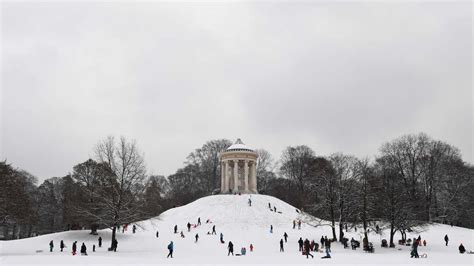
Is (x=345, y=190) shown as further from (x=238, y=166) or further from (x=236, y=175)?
(x=238, y=166)

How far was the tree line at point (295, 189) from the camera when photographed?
35250mm

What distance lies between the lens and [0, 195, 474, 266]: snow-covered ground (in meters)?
24.6

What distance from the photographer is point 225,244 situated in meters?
38.6

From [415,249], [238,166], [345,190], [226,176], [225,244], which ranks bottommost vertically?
[225,244]

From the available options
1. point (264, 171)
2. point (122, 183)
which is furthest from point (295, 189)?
point (122, 183)

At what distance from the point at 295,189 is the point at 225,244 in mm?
44227

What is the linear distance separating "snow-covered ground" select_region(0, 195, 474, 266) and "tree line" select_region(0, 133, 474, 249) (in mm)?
2157

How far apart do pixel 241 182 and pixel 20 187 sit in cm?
4284

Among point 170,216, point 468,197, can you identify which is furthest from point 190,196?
point 468,197

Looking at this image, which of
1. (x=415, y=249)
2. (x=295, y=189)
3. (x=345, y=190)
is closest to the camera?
(x=415, y=249)

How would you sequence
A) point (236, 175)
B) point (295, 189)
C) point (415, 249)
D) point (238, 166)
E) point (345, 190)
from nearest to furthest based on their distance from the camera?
point (415, 249)
point (345, 190)
point (236, 175)
point (238, 166)
point (295, 189)

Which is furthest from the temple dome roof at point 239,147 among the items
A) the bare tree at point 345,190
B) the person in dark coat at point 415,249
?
the person in dark coat at point 415,249

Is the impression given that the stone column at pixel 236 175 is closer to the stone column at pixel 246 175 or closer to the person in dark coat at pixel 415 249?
the stone column at pixel 246 175

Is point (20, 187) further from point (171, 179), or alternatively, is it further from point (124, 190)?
point (171, 179)
